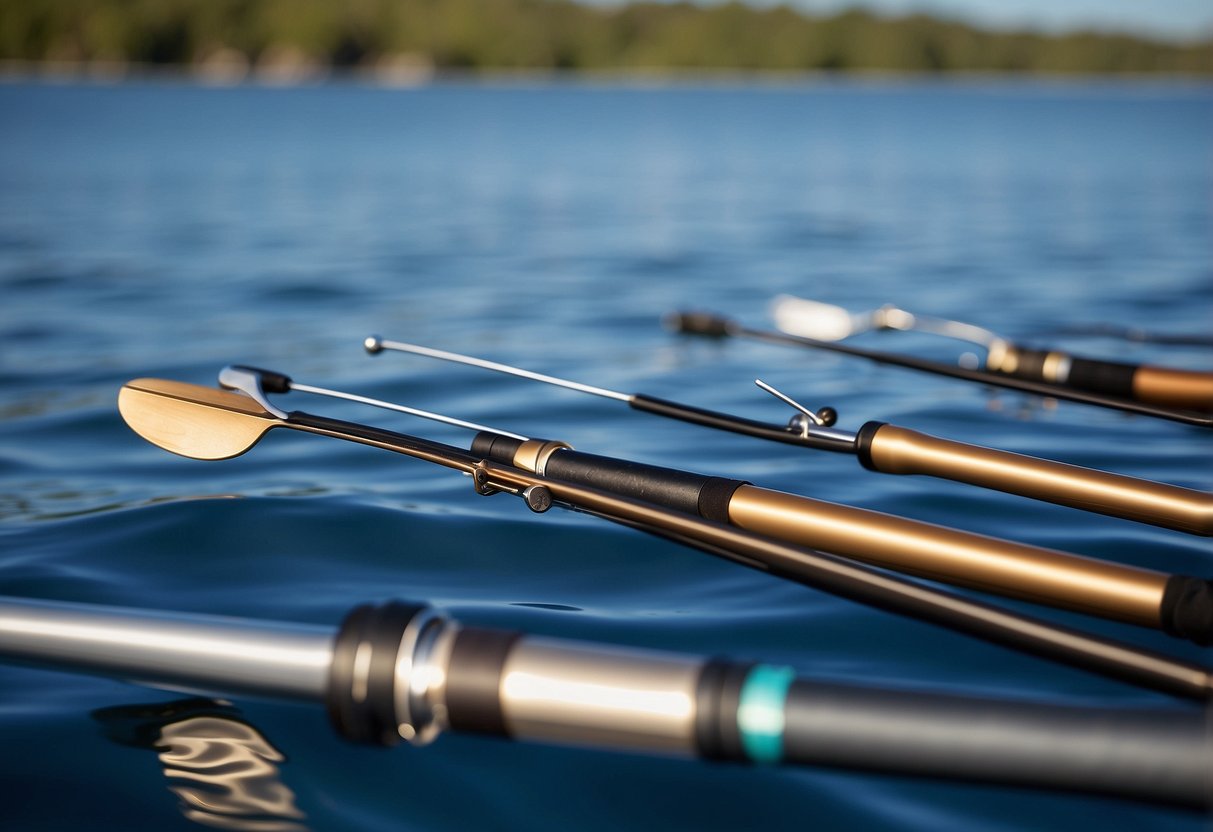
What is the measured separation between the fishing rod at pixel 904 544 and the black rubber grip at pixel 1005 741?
0.86 m

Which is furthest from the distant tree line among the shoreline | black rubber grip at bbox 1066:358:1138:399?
black rubber grip at bbox 1066:358:1138:399

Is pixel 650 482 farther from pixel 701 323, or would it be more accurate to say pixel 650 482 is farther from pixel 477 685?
pixel 701 323

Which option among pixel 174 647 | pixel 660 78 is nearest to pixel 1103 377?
pixel 174 647

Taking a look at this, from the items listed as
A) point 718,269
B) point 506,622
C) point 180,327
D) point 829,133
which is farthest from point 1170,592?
point 829,133

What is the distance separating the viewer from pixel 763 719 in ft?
5.95

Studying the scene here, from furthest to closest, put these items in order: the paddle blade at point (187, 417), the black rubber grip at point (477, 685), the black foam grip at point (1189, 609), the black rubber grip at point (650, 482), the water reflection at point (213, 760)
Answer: the paddle blade at point (187, 417)
the black rubber grip at point (650, 482)
the water reflection at point (213, 760)
the black foam grip at point (1189, 609)
the black rubber grip at point (477, 685)

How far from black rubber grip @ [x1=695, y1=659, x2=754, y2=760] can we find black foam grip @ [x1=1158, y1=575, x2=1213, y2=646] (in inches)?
43.4

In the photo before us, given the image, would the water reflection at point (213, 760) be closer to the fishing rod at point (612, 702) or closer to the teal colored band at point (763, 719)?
→ the fishing rod at point (612, 702)

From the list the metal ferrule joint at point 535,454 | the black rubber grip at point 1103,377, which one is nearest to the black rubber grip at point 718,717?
the metal ferrule joint at point 535,454

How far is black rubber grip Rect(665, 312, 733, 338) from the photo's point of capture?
7219 millimetres

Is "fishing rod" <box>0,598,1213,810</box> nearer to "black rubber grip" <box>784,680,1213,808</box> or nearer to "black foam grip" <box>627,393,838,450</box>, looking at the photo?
"black rubber grip" <box>784,680,1213,808</box>

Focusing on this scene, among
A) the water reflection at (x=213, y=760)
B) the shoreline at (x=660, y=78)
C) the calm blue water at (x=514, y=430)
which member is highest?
the shoreline at (x=660, y=78)

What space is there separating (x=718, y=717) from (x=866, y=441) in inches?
74.1

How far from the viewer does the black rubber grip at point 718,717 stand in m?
1.83
